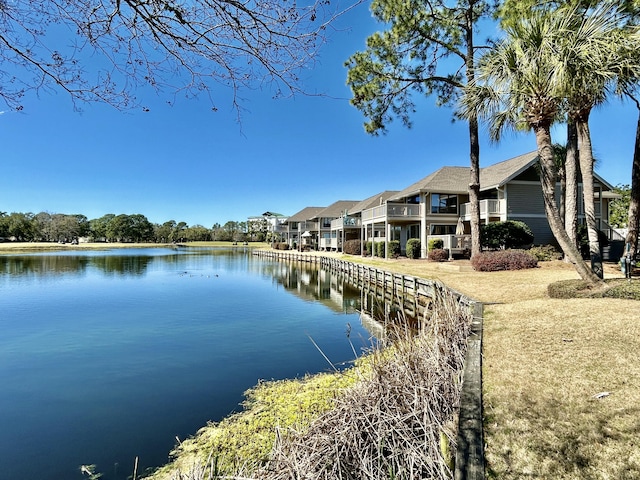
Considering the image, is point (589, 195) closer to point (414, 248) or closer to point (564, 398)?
point (564, 398)

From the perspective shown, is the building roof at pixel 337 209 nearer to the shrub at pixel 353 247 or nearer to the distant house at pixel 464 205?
the shrub at pixel 353 247

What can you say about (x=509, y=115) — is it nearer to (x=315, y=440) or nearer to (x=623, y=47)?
(x=623, y=47)

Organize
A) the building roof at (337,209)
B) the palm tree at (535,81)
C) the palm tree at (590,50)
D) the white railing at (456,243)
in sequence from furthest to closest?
the building roof at (337,209)
the white railing at (456,243)
the palm tree at (535,81)
the palm tree at (590,50)

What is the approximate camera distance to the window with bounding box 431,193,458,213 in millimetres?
27562

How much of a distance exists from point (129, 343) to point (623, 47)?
1555cm

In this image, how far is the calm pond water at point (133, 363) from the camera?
18.0ft

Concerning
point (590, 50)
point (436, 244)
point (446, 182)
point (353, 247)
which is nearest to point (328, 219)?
point (353, 247)

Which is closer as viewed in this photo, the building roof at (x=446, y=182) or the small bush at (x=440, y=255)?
the small bush at (x=440, y=255)

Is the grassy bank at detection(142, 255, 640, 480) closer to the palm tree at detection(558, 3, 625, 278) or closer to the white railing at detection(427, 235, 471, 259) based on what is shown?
the palm tree at detection(558, 3, 625, 278)

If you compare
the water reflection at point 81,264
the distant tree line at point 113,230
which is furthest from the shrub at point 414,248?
the distant tree line at point 113,230

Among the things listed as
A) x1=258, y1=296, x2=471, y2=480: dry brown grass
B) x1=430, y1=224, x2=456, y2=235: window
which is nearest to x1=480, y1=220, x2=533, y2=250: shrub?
x1=430, y1=224, x2=456, y2=235: window

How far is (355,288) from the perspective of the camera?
73.3 ft

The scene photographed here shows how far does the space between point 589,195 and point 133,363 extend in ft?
47.5

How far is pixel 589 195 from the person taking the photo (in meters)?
11.2
